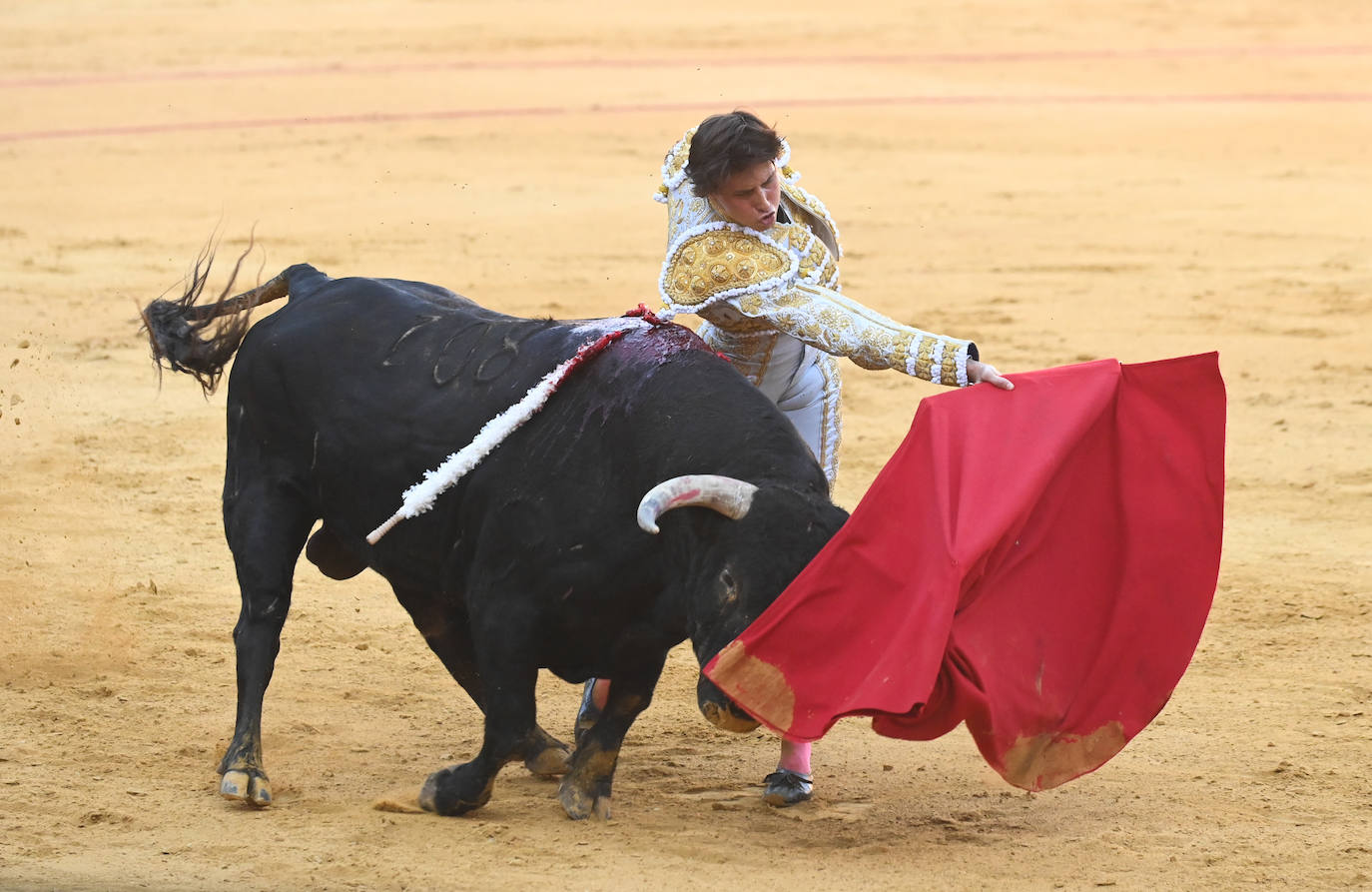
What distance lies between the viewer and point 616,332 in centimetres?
397

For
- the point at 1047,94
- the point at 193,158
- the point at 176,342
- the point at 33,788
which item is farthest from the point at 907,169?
the point at 33,788

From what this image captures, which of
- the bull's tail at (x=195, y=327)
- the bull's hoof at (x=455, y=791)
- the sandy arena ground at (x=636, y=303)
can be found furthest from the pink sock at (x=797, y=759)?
the bull's tail at (x=195, y=327)

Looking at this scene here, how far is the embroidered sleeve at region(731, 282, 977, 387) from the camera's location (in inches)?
143

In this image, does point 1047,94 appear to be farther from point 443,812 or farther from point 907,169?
point 443,812

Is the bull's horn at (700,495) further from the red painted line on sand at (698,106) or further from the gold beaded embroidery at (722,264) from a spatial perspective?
the red painted line on sand at (698,106)

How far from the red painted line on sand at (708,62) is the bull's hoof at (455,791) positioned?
14616mm

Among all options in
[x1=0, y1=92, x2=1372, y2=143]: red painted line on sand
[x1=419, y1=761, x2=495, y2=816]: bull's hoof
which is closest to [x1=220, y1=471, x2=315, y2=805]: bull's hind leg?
[x1=419, y1=761, x2=495, y2=816]: bull's hoof

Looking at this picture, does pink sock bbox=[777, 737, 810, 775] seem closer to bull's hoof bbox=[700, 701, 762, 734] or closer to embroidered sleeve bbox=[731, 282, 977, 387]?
bull's hoof bbox=[700, 701, 762, 734]

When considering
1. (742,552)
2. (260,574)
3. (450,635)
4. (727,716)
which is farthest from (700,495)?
(260,574)

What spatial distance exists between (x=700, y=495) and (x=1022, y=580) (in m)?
0.68

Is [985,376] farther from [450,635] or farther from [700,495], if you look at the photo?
[450,635]

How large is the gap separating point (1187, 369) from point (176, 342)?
8.75 ft

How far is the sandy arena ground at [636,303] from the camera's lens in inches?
152

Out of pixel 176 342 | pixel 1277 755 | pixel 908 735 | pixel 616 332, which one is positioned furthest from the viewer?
pixel 176 342
